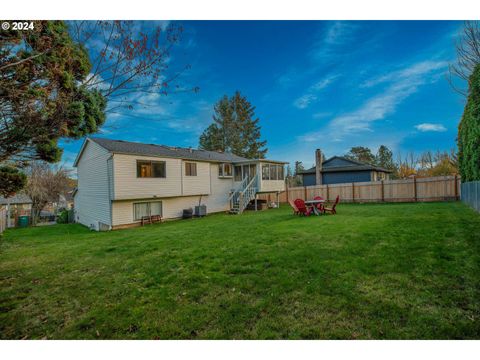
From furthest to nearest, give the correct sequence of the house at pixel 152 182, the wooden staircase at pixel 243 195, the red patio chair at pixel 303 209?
1. the wooden staircase at pixel 243 195
2. the house at pixel 152 182
3. the red patio chair at pixel 303 209

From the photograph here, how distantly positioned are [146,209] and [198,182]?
13.0 ft

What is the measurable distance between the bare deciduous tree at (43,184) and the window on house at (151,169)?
14.2 metres

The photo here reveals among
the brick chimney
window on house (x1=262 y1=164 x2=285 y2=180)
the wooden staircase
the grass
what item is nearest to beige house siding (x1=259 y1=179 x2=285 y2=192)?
window on house (x1=262 y1=164 x2=285 y2=180)

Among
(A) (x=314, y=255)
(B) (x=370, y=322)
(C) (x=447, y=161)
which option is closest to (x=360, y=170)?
(C) (x=447, y=161)

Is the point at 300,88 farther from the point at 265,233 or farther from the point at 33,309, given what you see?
the point at 33,309

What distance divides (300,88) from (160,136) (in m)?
11.1

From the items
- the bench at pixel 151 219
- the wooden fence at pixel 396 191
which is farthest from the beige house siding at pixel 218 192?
the wooden fence at pixel 396 191

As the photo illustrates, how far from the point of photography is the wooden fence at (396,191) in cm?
1593

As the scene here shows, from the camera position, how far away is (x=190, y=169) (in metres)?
15.8

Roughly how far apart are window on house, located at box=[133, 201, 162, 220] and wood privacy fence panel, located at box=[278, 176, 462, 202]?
12998mm

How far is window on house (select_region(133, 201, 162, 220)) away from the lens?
13.4 m

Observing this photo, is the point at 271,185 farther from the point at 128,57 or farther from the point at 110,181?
the point at 128,57

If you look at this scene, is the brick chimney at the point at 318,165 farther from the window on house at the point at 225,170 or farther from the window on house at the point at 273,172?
the window on house at the point at 225,170

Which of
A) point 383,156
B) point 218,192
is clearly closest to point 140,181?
point 218,192
